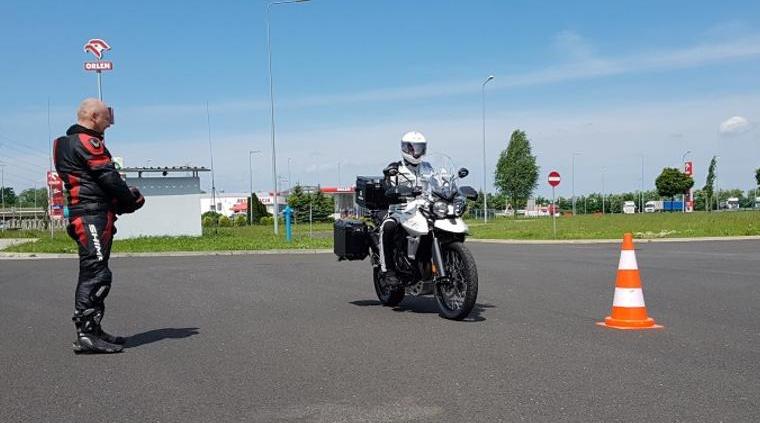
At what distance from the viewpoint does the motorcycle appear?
7570mm

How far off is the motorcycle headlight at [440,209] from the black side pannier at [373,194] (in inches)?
39.6

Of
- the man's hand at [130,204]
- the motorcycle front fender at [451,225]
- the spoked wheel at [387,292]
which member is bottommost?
the spoked wheel at [387,292]

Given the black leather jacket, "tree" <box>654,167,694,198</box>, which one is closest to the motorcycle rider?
the black leather jacket

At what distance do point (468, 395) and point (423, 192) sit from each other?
363cm

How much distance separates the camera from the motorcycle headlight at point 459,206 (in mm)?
7684

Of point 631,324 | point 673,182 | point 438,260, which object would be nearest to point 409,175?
point 438,260

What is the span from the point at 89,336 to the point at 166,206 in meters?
26.6

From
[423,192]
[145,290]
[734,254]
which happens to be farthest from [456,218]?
[734,254]

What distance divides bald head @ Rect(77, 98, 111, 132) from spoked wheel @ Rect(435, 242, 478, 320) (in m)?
3.47

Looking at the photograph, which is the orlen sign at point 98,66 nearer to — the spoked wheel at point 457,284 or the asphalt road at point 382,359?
the asphalt road at point 382,359

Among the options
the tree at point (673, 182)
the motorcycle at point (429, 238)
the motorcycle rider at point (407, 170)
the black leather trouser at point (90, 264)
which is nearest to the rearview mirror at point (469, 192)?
the motorcycle at point (429, 238)

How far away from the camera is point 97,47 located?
30.4 meters

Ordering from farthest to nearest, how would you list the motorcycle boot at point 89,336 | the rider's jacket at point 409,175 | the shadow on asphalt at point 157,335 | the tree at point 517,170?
the tree at point 517,170, the rider's jacket at point 409,175, the shadow on asphalt at point 157,335, the motorcycle boot at point 89,336

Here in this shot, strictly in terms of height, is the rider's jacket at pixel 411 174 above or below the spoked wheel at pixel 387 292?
above
